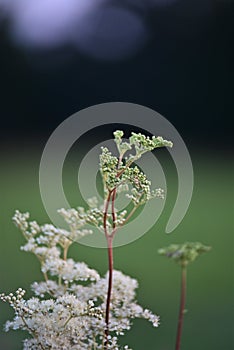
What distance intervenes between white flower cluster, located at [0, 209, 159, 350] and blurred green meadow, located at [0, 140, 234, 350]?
0.54 ft

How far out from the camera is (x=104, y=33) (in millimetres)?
2559

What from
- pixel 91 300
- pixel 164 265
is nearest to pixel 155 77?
pixel 164 265

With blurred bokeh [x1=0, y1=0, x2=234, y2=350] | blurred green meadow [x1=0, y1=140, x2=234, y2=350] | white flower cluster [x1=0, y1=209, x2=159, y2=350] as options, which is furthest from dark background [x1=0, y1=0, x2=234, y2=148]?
white flower cluster [x1=0, y1=209, x2=159, y2=350]

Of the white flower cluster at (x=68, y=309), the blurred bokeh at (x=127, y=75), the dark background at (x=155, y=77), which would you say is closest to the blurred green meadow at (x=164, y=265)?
the blurred bokeh at (x=127, y=75)

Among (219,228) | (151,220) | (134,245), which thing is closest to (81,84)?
(219,228)

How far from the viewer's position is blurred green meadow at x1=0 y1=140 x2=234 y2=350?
2.96 ft

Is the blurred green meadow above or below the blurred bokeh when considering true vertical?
below

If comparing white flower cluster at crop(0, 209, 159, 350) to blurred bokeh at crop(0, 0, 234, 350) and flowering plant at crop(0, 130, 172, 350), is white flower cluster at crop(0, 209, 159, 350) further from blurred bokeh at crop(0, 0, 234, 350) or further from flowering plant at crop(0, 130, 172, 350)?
blurred bokeh at crop(0, 0, 234, 350)

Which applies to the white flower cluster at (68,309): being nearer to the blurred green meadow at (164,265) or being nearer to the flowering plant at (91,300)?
the flowering plant at (91,300)

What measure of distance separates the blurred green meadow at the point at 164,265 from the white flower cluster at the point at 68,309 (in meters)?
0.16

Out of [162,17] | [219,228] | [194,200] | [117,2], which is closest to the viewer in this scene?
[219,228]

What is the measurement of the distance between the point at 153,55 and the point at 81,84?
0.43m

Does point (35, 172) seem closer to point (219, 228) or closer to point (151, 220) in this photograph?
point (219, 228)

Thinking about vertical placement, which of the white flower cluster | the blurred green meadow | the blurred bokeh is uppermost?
the blurred bokeh
